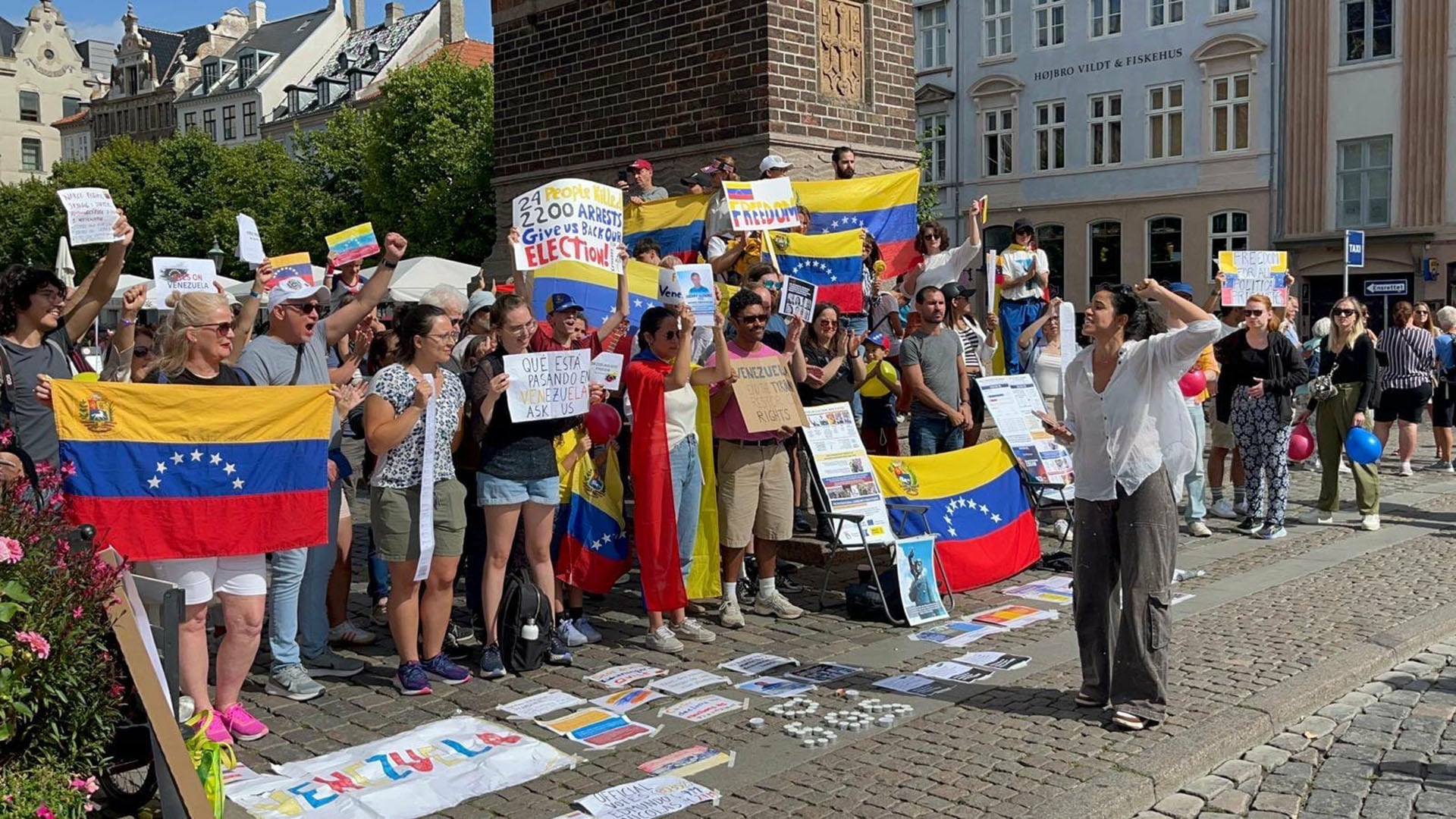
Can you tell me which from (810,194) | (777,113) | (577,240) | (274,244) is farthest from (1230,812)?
(274,244)

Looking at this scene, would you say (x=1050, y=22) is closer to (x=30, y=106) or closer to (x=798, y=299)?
(x=798, y=299)

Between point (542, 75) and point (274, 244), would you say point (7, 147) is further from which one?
point (542, 75)

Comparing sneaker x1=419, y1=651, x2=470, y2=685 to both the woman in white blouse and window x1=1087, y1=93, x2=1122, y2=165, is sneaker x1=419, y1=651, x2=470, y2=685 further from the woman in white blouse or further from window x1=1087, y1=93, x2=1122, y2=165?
window x1=1087, y1=93, x2=1122, y2=165

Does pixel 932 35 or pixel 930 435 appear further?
pixel 932 35

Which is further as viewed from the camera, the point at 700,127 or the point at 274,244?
the point at 274,244

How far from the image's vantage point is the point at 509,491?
6270 millimetres

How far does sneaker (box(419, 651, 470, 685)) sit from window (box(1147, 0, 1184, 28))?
3504 cm

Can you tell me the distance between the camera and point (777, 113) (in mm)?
10789

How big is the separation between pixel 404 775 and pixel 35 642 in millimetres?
1822

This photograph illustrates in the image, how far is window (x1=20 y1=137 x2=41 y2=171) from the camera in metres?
85.2

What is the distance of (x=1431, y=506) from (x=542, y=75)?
959 centimetres

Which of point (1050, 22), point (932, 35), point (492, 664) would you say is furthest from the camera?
point (932, 35)

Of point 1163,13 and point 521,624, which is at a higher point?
point 1163,13

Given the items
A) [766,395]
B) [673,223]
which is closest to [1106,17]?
[673,223]
